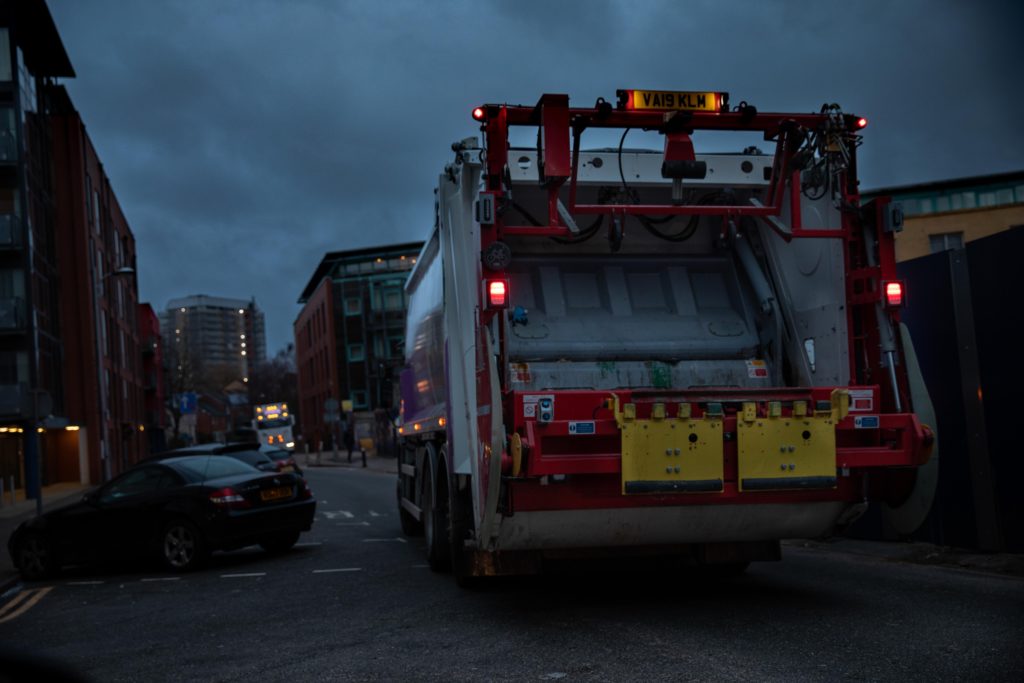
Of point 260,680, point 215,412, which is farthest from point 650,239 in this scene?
point 215,412

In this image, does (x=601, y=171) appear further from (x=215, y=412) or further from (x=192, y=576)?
Result: (x=215, y=412)

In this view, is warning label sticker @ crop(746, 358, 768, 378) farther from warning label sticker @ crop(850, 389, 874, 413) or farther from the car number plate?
the car number plate

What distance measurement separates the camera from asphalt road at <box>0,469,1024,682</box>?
6039 millimetres

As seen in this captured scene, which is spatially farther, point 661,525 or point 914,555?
point 914,555

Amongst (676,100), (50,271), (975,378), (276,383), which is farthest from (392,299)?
(676,100)

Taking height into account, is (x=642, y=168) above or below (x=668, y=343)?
above

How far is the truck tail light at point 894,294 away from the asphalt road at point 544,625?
2.18 meters

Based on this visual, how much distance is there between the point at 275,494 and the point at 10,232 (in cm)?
2816

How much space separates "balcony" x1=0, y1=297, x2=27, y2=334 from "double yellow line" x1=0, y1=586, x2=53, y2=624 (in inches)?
1088

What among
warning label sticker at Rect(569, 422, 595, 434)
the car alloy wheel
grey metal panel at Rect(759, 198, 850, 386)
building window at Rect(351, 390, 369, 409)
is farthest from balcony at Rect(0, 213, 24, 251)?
building window at Rect(351, 390, 369, 409)

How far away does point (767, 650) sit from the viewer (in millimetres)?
6266

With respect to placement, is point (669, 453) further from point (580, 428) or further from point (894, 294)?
point (894, 294)

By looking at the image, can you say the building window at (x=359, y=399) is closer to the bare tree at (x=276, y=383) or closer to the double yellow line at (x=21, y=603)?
the bare tree at (x=276, y=383)

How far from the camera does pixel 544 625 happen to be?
7.45 m
